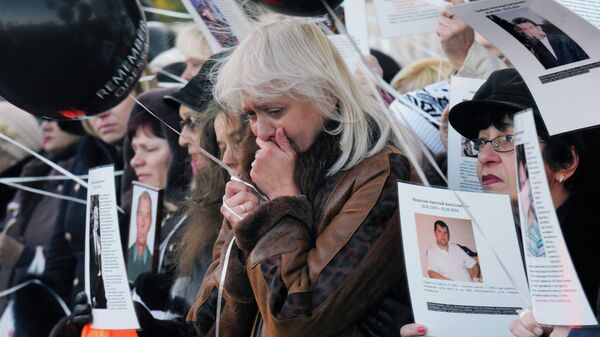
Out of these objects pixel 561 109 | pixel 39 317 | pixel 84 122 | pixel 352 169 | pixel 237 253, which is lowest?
pixel 39 317

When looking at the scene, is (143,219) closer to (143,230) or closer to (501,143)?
(143,230)

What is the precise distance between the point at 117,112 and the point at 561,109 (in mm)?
3058

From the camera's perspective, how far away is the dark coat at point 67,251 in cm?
513

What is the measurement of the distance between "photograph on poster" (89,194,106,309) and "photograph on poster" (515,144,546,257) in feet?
5.81

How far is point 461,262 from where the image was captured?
2910 mm

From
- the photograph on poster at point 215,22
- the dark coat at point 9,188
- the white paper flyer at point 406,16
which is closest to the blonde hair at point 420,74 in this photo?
the white paper flyer at point 406,16

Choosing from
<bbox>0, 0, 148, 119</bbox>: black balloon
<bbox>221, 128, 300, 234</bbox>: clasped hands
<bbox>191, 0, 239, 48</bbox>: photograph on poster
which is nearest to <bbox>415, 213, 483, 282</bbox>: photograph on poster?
<bbox>221, 128, 300, 234</bbox>: clasped hands

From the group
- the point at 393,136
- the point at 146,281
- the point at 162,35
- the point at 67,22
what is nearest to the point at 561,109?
the point at 393,136

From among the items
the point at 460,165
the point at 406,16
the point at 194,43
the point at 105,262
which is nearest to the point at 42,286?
the point at 194,43

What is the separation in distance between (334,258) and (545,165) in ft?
2.14

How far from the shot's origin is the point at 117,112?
17.9 ft

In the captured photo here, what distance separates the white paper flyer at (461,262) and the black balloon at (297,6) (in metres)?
0.59

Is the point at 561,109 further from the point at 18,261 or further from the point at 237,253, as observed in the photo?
Result: the point at 18,261

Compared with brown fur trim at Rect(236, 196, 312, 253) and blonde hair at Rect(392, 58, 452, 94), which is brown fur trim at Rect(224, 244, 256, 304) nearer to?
brown fur trim at Rect(236, 196, 312, 253)
